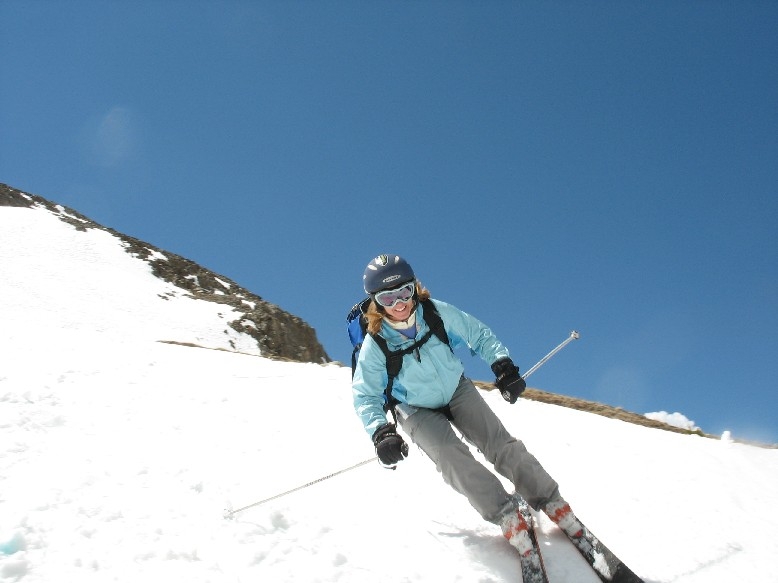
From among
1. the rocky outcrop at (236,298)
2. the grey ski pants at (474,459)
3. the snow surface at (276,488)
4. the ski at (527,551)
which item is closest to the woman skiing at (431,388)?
the grey ski pants at (474,459)

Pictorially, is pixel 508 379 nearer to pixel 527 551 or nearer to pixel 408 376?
pixel 408 376

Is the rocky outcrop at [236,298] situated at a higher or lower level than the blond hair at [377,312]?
higher

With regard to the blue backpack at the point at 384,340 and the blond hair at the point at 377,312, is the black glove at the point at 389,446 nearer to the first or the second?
the blue backpack at the point at 384,340

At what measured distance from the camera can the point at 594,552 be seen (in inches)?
157

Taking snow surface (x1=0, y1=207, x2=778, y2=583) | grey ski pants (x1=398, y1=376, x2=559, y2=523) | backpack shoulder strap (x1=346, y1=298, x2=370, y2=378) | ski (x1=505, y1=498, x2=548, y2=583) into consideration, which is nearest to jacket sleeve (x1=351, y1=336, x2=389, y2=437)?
backpack shoulder strap (x1=346, y1=298, x2=370, y2=378)

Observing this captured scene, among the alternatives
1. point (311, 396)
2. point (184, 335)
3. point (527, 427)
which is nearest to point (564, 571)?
point (527, 427)

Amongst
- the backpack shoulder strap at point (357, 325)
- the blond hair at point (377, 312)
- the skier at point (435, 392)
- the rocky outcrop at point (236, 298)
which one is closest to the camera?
the skier at point (435, 392)

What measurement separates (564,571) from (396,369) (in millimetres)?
2208

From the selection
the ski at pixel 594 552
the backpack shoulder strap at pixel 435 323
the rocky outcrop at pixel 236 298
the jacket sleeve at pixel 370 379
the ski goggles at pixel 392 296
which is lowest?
the ski at pixel 594 552

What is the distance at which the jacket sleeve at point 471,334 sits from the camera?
5293 mm

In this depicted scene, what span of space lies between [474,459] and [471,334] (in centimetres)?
142

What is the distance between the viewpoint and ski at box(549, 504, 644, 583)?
12.6ft

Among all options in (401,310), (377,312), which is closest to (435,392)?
(401,310)

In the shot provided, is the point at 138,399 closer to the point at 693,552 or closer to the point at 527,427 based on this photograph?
the point at 527,427
